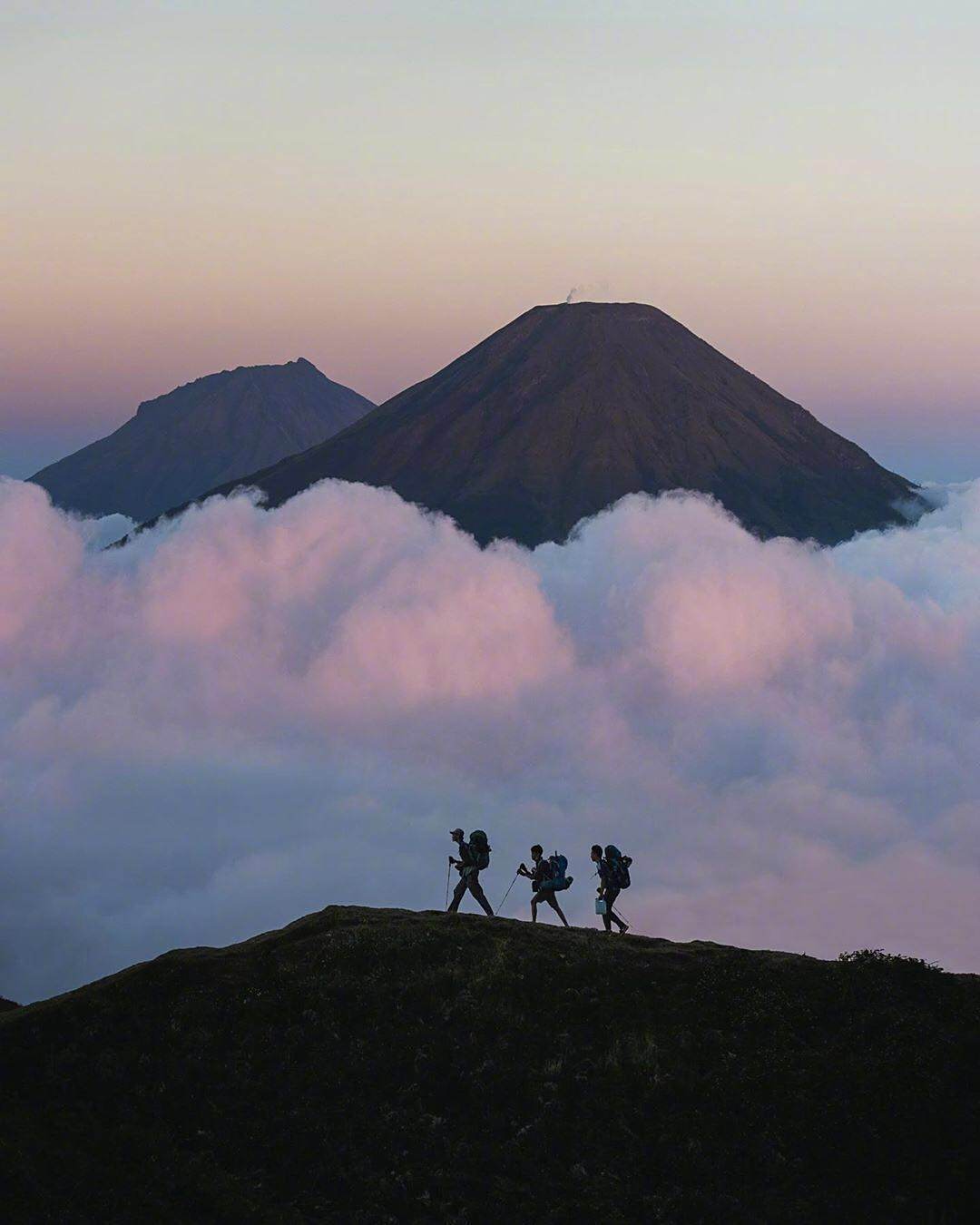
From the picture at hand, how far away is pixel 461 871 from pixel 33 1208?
14961 mm

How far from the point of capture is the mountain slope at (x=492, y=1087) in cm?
2203

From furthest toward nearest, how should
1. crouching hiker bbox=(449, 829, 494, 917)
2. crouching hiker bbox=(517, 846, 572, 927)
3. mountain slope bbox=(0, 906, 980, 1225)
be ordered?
1. crouching hiker bbox=(449, 829, 494, 917)
2. crouching hiker bbox=(517, 846, 572, 927)
3. mountain slope bbox=(0, 906, 980, 1225)

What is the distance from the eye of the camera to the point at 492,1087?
25.0 metres

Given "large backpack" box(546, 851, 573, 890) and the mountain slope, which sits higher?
"large backpack" box(546, 851, 573, 890)

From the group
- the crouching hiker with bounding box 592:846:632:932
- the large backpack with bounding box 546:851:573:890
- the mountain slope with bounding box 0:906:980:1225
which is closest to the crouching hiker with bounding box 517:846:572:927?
the large backpack with bounding box 546:851:573:890

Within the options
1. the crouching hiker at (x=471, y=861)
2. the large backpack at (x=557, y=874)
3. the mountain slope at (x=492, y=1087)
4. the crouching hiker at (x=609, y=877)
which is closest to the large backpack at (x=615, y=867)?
the crouching hiker at (x=609, y=877)

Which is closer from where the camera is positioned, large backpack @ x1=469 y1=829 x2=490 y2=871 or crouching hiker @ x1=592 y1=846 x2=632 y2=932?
crouching hiker @ x1=592 y1=846 x2=632 y2=932

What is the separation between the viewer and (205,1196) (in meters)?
21.7

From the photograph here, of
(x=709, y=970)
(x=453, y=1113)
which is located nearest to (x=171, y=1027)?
(x=453, y=1113)

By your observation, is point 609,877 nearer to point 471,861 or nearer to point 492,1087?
point 471,861

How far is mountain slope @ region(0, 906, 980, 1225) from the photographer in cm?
2203

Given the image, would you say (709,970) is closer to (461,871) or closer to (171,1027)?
(461,871)

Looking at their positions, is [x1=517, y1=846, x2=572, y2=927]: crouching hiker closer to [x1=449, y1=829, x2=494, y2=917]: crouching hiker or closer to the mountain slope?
[x1=449, y1=829, x2=494, y2=917]: crouching hiker

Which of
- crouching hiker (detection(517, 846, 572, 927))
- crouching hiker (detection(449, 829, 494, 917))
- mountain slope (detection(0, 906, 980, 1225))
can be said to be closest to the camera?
mountain slope (detection(0, 906, 980, 1225))
